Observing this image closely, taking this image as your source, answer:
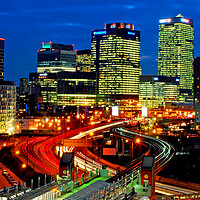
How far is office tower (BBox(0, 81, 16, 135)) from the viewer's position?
112500 millimetres

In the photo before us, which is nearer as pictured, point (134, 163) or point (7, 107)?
point (134, 163)

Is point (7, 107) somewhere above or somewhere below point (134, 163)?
above

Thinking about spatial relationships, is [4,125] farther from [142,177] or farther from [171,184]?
[142,177]

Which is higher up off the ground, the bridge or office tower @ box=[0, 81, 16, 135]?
office tower @ box=[0, 81, 16, 135]

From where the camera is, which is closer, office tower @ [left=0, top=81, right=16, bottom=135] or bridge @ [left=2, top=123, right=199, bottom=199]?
bridge @ [left=2, top=123, right=199, bottom=199]

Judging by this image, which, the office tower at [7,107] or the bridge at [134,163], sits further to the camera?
the office tower at [7,107]

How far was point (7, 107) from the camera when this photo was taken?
383 ft

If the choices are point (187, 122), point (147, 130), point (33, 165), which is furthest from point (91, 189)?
point (187, 122)

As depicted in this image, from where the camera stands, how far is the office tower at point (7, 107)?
369 ft

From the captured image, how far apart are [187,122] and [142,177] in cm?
13568

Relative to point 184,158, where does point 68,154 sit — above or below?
above

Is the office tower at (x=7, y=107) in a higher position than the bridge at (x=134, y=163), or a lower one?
higher

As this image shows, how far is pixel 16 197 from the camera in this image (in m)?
22.3

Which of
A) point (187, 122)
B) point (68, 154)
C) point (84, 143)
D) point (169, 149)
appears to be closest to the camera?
point (68, 154)
